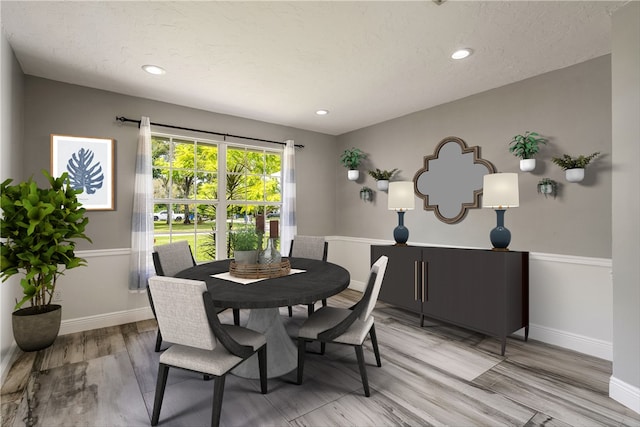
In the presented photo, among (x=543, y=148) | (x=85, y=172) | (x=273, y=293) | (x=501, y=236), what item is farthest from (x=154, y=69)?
(x=543, y=148)

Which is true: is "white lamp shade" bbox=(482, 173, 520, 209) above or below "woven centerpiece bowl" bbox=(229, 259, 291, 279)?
above

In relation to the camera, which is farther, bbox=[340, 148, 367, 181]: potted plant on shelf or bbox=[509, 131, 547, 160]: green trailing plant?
bbox=[340, 148, 367, 181]: potted plant on shelf

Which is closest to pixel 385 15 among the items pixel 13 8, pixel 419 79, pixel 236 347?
pixel 419 79

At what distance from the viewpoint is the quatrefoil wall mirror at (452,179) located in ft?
11.3

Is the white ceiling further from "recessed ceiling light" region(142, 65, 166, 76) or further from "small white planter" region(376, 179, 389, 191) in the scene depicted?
"small white planter" region(376, 179, 389, 191)

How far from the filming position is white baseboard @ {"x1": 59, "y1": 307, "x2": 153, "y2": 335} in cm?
314

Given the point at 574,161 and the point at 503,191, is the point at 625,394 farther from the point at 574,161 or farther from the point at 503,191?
the point at 574,161

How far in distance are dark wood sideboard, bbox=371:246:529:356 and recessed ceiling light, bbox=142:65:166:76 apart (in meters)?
3.06

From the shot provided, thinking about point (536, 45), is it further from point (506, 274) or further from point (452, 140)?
point (506, 274)

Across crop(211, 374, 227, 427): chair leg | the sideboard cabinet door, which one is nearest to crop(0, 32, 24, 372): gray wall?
crop(211, 374, 227, 427): chair leg

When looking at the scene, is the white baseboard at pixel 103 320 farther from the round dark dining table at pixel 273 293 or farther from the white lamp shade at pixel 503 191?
the white lamp shade at pixel 503 191

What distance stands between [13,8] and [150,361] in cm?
274

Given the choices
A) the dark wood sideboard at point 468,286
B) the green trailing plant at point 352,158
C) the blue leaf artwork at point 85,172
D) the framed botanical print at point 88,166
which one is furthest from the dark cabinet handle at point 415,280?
the blue leaf artwork at point 85,172

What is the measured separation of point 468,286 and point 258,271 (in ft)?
6.62
